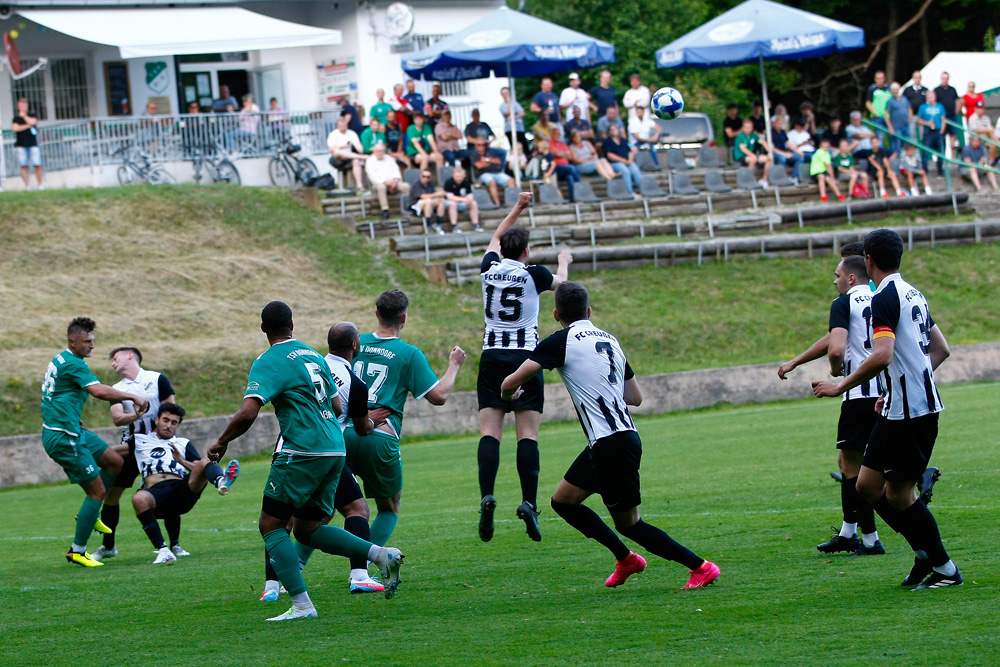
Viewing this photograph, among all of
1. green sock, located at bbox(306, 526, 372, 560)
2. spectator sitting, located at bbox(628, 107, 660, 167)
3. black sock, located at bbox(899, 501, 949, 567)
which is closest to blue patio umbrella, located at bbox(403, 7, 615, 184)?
spectator sitting, located at bbox(628, 107, 660, 167)

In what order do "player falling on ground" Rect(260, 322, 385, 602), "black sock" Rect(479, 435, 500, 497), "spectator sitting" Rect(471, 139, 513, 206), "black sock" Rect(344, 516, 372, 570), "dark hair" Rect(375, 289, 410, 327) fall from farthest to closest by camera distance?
"spectator sitting" Rect(471, 139, 513, 206) < "black sock" Rect(479, 435, 500, 497) < "dark hair" Rect(375, 289, 410, 327) < "black sock" Rect(344, 516, 372, 570) < "player falling on ground" Rect(260, 322, 385, 602)

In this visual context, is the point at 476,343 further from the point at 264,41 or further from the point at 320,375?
the point at 320,375

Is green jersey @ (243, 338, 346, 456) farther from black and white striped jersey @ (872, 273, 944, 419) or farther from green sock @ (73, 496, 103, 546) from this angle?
green sock @ (73, 496, 103, 546)

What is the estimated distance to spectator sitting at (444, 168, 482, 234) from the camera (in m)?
24.8

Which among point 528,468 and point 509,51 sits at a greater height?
point 509,51

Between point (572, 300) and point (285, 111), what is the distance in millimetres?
24063

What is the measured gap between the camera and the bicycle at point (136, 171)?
90.9ft

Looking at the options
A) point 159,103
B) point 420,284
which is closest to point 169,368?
point 420,284

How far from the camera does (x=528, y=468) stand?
923cm

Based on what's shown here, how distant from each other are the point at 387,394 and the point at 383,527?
895 millimetres

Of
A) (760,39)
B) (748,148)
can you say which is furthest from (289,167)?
(760,39)

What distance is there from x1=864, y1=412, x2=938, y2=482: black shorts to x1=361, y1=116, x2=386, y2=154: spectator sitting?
68.0 ft

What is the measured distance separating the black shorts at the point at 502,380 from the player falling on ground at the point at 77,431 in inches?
130

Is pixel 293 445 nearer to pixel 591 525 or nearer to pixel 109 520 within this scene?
pixel 591 525
